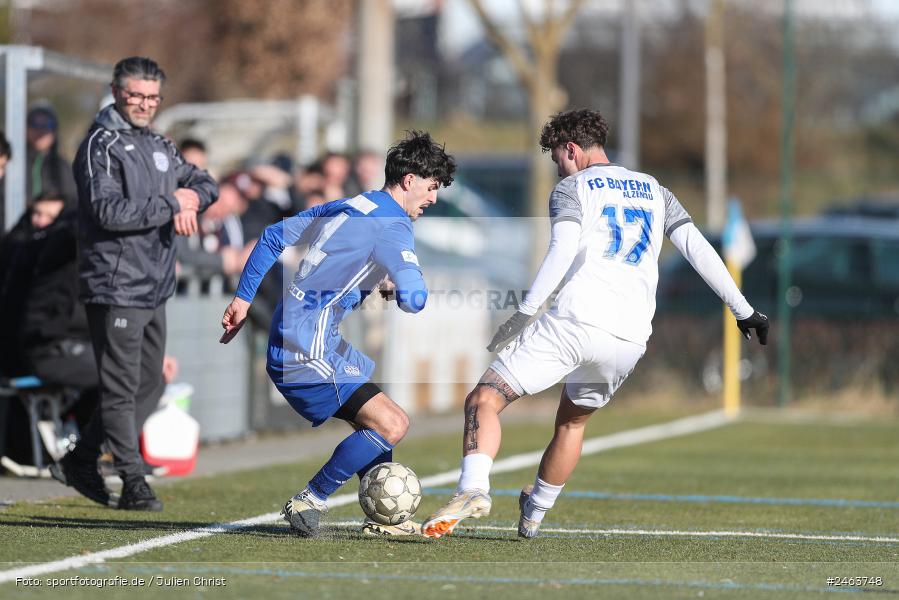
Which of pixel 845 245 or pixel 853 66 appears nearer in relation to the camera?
pixel 845 245

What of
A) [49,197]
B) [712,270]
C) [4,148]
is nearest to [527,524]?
[712,270]

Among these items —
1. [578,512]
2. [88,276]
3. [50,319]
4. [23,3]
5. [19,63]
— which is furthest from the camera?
[23,3]

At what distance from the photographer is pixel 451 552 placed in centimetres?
694

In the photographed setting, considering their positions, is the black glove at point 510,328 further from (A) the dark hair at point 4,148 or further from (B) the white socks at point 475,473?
(A) the dark hair at point 4,148

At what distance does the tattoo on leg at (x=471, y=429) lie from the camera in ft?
23.2

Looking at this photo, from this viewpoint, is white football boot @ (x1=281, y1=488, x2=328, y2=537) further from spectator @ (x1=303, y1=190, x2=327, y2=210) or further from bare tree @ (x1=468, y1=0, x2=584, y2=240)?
bare tree @ (x1=468, y1=0, x2=584, y2=240)

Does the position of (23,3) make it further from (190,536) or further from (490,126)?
(190,536)

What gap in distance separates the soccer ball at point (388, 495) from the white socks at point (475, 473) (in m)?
0.28

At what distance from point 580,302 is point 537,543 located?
1133 mm

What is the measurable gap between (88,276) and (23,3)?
87.9 feet

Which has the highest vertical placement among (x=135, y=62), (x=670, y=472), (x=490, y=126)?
(x=490, y=126)

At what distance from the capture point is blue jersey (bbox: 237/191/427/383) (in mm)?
7000

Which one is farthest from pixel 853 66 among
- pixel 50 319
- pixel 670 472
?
pixel 50 319

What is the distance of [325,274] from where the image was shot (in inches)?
278
